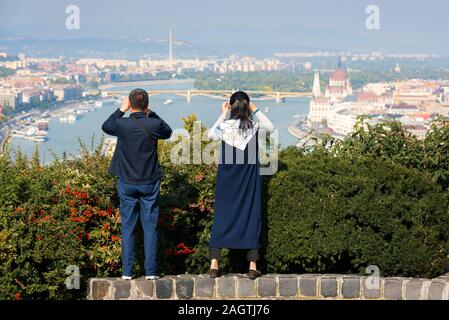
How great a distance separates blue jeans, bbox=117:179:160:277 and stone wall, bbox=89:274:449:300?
0.10 m

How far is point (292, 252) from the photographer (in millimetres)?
3879

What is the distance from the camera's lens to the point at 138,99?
144 inches

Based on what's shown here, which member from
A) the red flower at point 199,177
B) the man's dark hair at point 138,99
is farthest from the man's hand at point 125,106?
the red flower at point 199,177

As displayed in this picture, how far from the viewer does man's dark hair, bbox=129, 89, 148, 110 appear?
3654mm

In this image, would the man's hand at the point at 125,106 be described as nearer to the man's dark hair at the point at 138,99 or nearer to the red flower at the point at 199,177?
the man's dark hair at the point at 138,99

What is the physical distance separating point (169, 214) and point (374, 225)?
3.69 ft

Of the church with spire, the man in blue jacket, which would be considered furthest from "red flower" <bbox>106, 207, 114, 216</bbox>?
the church with spire

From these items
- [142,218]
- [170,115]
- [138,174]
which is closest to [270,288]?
[142,218]

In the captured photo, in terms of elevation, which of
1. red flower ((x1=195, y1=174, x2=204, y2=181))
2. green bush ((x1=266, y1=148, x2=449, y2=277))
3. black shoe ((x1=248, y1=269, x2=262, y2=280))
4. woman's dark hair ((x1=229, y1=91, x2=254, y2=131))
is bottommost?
black shoe ((x1=248, y1=269, x2=262, y2=280))

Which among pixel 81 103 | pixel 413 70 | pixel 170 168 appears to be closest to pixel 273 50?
pixel 413 70

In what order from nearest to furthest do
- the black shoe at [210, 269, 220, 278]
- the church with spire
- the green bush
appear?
the black shoe at [210, 269, 220, 278]
the green bush
the church with spire

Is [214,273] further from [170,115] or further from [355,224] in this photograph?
[170,115]

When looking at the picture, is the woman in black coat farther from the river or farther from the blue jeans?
the river
